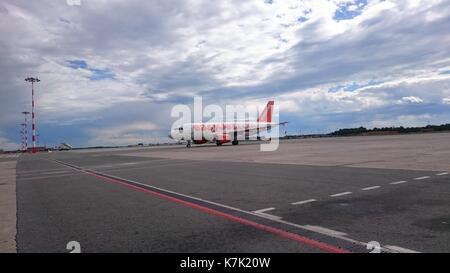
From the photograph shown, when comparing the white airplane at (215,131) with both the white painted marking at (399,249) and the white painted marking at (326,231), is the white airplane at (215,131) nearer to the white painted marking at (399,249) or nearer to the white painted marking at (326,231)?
the white painted marking at (326,231)

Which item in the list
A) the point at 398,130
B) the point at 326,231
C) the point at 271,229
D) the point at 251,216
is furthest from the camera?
the point at 398,130

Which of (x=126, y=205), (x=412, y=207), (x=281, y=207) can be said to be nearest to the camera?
(x=412, y=207)

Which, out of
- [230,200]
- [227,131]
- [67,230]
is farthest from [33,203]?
[227,131]

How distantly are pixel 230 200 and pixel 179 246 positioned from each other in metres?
4.11

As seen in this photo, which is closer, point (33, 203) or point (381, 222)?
point (381, 222)

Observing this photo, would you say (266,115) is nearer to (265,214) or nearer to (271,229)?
(265,214)

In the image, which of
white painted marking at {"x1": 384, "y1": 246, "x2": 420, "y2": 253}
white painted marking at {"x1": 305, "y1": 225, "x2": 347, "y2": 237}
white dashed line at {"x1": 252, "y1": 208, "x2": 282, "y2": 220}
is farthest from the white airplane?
white painted marking at {"x1": 384, "y1": 246, "x2": 420, "y2": 253}

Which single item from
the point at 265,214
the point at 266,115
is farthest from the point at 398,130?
Answer: the point at 265,214

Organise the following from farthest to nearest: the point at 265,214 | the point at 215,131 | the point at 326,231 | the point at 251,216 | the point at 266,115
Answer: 1. the point at 266,115
2. the point at 215,131
3. the point at 265,214
4. the point at 251,216
5. the point at 326,231

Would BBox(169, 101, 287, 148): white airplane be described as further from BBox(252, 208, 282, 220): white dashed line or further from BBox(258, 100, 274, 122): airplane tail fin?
BBox(252, 208, 282, 220): white dashed line

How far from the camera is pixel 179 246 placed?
586 centimetres

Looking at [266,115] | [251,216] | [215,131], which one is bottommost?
[251,216]

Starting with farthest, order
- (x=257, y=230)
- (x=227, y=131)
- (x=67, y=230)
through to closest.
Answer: (x=227, y=131) < (x=67, y=230) < (x=257, y=230)
